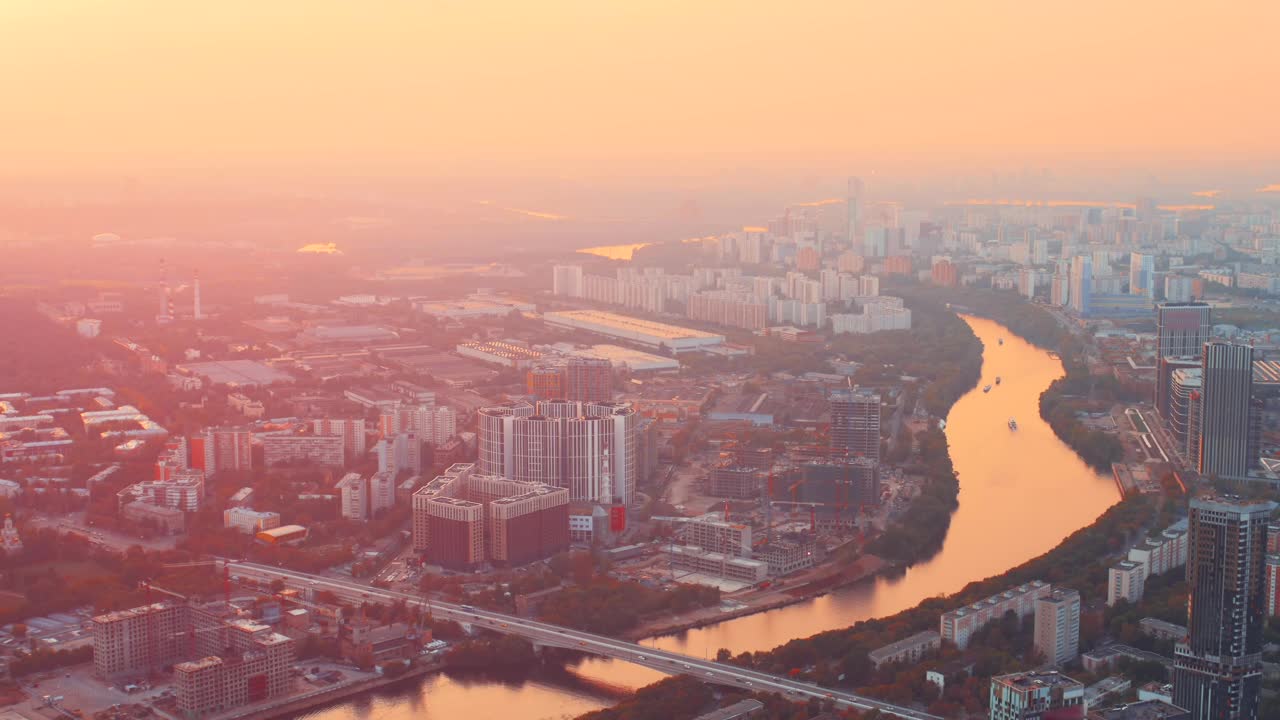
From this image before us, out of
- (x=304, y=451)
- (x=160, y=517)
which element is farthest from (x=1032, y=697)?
(x=304, y=451)

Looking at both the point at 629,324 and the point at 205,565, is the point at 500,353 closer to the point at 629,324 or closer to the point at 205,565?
the point at 629,324

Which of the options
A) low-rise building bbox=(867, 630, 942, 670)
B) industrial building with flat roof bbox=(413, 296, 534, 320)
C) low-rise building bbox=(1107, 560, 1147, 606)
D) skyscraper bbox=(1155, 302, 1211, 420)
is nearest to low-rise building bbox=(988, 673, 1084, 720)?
low-rise building bbox=(867, 630, 942, 670)

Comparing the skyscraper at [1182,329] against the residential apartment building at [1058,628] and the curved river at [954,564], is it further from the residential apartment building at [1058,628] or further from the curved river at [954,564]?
the residential apartment building at [1058,628]

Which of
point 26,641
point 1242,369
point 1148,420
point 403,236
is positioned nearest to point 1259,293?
point 1148,420

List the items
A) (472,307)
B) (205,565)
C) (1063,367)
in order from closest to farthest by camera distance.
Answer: (205,565)
(1063,367)
(472,307)

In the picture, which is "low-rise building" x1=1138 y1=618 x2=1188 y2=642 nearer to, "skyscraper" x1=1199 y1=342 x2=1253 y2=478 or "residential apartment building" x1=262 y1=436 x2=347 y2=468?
"skyscraper" x1=1199 y1=342 x2=1253 y2=478
